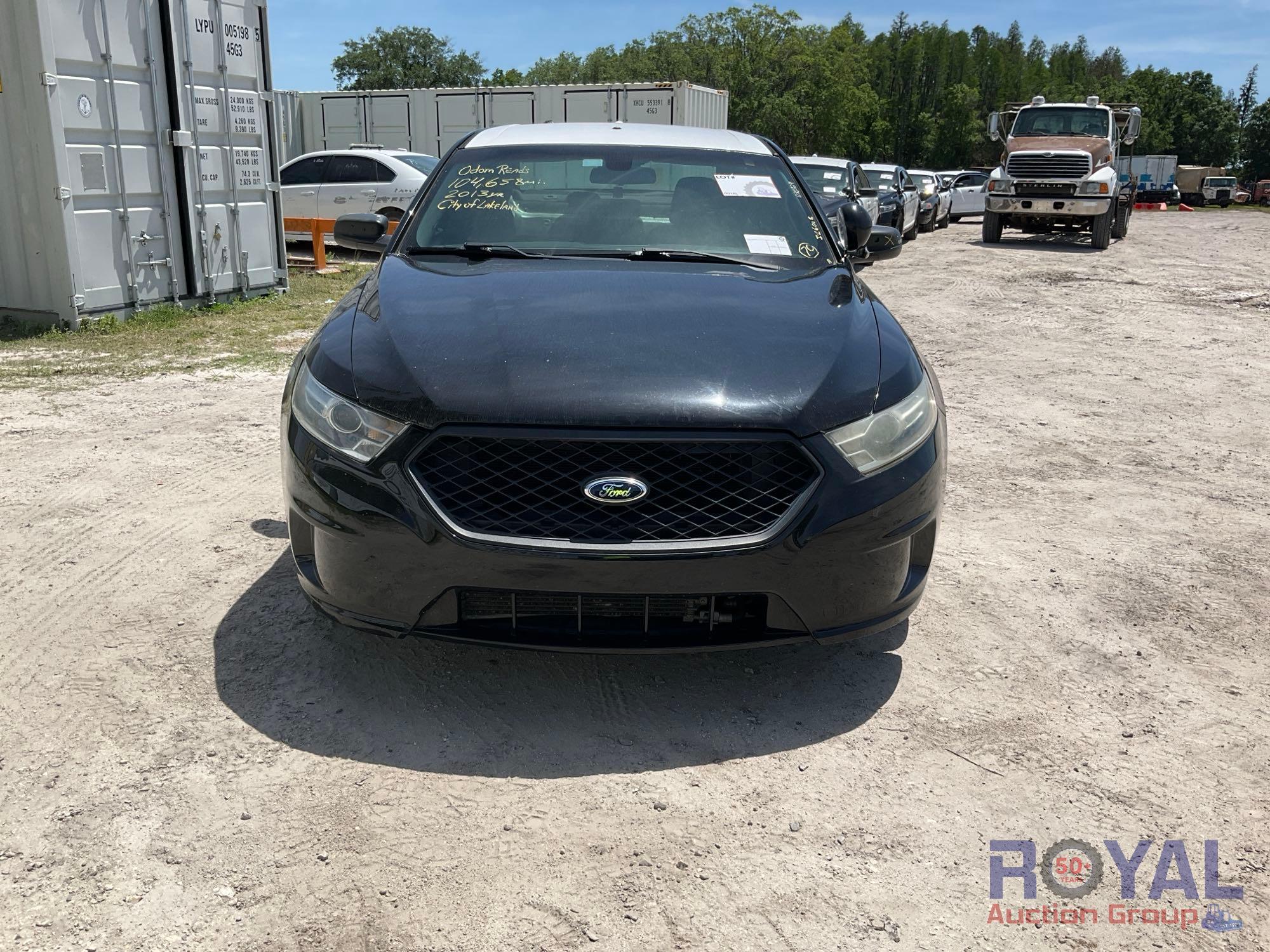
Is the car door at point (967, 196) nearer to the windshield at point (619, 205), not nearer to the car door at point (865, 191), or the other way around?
the car door at point (865, 191)

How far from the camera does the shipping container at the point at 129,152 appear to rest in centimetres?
850

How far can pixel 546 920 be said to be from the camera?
84.0 inches

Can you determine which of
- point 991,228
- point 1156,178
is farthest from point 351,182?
Answer: point 1156,178

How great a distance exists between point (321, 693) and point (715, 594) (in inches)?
46.5

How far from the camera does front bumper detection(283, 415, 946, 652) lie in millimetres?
2557

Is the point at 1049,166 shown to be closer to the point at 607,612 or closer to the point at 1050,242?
the point at 1050,242

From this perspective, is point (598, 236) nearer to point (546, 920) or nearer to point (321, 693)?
point (321, 693)

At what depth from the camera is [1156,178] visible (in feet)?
230

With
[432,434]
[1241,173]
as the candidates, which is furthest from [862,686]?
[1241,173]

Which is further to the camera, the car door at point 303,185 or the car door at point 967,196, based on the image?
the car door at point 967,196

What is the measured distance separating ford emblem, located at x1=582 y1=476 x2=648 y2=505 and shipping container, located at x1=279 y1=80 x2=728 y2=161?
745 inches

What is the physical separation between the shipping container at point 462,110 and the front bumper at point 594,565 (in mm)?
18753

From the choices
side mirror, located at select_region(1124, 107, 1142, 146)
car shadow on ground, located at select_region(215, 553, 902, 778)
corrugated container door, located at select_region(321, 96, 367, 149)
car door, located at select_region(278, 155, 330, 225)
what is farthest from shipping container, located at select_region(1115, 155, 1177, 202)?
car shadow on ground, located at select_region(215, 553, 902, 778)

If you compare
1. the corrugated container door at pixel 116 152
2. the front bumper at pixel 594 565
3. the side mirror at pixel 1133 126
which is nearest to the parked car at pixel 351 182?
the corrugated container door at pixel 116 152
